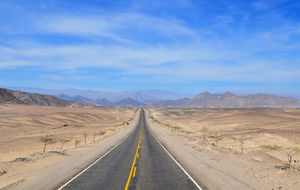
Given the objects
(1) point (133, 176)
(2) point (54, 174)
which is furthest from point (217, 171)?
(2) point (54, 174)

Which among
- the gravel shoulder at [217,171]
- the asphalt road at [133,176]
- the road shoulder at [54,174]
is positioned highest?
the gravel shoulder at [217,171]

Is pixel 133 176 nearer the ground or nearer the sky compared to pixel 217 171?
nearer the ground

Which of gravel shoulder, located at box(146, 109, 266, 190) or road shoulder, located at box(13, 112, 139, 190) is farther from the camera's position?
road shoulder, located at box(13, 112, 139, 190)

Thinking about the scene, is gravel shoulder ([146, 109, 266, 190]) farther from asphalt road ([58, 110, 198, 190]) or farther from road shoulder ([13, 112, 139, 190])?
road shoulder ([13, 112, 139, 190])

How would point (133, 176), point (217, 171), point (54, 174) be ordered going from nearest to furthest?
point (133, 176)
point (54, 174)
point (217, 171)

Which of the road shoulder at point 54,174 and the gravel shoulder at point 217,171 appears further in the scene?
the road shoulder at point 54,174

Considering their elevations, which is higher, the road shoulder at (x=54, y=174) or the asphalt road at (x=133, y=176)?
the asphalt road at (x=133, y=176)

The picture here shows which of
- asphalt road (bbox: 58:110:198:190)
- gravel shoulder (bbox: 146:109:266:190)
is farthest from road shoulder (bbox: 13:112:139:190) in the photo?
gravel shoulder (bbox: 146:109:266:190)

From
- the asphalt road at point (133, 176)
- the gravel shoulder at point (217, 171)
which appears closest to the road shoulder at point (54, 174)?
the asphalt road at point (133, 176)

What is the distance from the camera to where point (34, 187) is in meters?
13.7

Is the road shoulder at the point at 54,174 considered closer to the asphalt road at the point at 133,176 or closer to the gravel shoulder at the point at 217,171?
the asphalt road at the point at 133,176

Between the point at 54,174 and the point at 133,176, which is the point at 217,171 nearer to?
the point at 133,176

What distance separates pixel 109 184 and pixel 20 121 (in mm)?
62369

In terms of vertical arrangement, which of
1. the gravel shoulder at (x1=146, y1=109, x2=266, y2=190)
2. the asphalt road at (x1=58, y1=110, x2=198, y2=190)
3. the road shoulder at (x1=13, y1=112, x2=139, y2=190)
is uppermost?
the gravel shoulder at (x1=146, y1=109, x2=266, y2=190)
